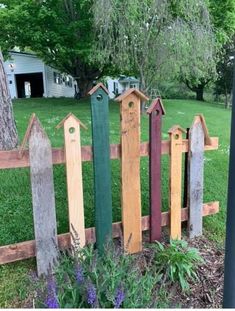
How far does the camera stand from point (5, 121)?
4.00 m

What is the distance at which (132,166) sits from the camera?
2943 mm

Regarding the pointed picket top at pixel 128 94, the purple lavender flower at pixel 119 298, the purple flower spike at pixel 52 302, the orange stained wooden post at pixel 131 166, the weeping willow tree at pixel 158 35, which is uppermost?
the weeping willow tree at pixel 158 35

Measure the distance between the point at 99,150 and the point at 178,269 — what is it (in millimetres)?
1047

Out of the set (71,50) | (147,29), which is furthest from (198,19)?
(71,50)

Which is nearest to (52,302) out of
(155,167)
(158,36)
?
(155,167)

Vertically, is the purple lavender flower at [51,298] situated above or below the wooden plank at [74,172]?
below

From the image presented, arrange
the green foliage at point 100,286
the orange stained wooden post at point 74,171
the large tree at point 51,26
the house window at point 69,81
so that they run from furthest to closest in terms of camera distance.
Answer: the house window at point 69,81, the large tree at point 51,26, the orange stained wooden post at point 74,171, the green foliage at point 100,286

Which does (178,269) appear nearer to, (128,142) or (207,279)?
(207,279)

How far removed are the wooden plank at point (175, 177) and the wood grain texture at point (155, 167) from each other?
0.48ft

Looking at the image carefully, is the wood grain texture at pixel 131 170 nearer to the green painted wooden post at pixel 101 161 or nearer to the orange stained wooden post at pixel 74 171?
the green painted wooden post at pixel 101 161

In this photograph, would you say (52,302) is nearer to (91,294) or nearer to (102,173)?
(91,294)

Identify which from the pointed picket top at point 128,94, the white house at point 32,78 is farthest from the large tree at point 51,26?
Answer: the pointed picket top at point 128,94

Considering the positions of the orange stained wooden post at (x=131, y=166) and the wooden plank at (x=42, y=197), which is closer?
the wooden plank at (x=42, y=197)

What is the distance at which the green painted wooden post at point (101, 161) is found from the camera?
8.86 ft
